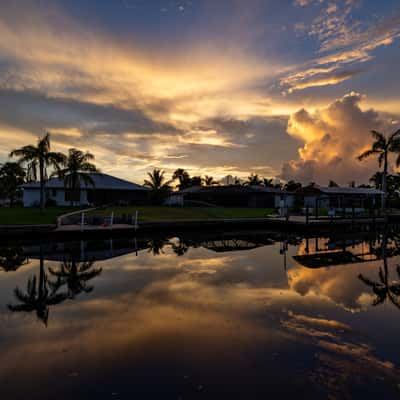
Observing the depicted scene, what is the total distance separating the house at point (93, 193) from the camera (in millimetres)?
30641

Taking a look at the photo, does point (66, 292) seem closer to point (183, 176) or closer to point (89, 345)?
point (89, 345)

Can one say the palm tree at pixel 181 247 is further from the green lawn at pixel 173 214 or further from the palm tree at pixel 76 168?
the palm tree at pixel 76 168

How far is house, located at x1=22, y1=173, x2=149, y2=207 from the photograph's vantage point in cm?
3064

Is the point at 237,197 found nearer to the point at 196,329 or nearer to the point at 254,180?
the point at 254,180

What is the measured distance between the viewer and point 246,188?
37.0 m

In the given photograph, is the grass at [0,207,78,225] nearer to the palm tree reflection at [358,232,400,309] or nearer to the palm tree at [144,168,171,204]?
the palm tree at [144,168,171,204]

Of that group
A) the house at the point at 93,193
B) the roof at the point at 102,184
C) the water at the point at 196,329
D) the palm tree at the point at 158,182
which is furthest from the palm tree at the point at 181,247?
the palm tree at the point at 158,182

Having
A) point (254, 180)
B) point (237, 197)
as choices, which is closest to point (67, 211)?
point (237, 197)

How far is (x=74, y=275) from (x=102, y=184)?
25839 mm

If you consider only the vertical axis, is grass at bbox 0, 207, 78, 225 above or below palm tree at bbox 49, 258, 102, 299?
above

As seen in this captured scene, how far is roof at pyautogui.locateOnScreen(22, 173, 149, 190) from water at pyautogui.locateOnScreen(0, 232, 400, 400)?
2186 centimetres

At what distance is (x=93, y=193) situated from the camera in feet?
108

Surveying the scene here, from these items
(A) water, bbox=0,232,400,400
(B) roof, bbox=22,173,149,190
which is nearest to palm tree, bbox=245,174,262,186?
(B) roof, bbox=22,173,149,190

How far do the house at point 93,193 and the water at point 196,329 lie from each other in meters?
21.6
